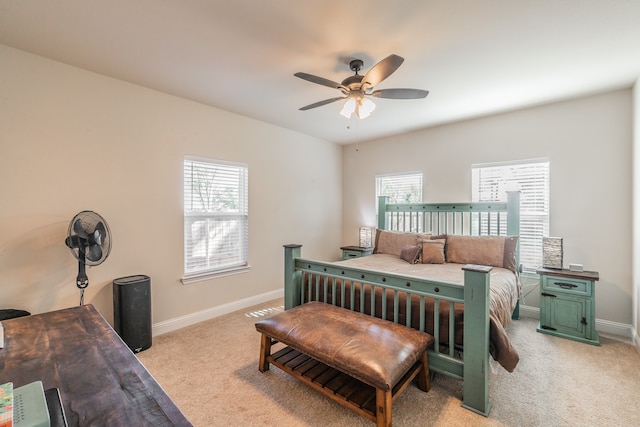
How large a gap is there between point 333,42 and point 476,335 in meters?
2.31

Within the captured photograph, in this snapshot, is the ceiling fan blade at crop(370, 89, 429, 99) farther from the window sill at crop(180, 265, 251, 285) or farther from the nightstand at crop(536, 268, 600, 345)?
the window sill at crop(180, 265, 251, 285)

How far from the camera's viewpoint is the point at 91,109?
8.79ft

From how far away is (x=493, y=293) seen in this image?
229cm

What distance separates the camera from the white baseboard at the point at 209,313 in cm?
312

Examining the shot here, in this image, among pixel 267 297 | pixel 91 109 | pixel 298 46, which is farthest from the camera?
pixel 267 297

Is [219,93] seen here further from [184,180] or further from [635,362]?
[635,362]

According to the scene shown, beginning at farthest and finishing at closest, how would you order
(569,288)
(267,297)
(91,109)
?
(267,297), (569,288), (91,109)

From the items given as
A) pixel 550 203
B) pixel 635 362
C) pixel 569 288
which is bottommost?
pixel 635 362

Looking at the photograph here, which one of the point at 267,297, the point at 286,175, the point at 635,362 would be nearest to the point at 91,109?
the point at 286,175

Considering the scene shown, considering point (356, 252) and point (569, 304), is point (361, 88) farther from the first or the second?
point (569, 304)

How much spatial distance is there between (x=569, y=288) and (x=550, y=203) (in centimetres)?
103

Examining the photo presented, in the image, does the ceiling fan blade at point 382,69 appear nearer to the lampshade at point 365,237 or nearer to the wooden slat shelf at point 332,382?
the wooden slat shelf at point 332,382

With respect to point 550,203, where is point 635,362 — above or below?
below

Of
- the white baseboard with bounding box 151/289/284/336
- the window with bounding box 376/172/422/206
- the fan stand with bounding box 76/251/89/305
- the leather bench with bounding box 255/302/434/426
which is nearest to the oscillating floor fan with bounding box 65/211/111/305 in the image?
the fan stand with bounding box 76/251/89/305
